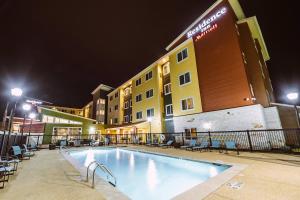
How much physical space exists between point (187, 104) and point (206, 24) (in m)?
10.1

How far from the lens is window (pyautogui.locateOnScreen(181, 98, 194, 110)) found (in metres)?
18.8

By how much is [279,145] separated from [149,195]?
12.4 meters

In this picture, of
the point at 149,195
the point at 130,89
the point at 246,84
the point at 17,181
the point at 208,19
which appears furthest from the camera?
the point at 130,89

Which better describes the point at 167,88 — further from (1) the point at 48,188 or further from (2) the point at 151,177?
(1) the point at 48,188

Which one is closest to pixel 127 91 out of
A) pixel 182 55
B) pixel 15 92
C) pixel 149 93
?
pixel 149 93

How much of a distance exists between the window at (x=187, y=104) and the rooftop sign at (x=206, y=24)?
8644 mm

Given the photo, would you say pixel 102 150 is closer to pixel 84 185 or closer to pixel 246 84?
pixel 84 185

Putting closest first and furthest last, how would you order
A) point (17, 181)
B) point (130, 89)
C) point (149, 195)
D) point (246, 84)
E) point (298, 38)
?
point (17, 181)
point (149, 195)
point (246, 84)
point (298, 38)
point (130, 89)

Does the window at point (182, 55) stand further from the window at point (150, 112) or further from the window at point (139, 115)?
the window at point (139, 115)

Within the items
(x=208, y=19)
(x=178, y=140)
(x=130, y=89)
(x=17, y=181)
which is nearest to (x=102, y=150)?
(x=178, y=140)

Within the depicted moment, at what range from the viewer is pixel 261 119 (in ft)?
42.9

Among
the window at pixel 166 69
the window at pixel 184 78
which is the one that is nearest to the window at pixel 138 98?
the window at pixel 166 69

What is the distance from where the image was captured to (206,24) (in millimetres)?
18516

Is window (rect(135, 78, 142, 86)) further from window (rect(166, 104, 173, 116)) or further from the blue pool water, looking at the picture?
the blue pool water
